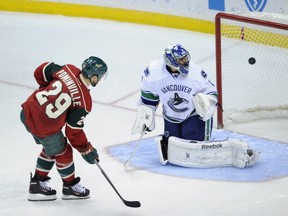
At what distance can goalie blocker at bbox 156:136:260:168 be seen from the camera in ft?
14.8

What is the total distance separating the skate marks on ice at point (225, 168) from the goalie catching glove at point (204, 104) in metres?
0.31

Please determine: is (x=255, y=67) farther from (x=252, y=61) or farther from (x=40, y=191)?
(x=40, y=191)

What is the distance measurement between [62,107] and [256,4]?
3523 millimetres

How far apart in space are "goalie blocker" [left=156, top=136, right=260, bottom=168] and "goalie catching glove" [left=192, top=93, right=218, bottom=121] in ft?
0.55

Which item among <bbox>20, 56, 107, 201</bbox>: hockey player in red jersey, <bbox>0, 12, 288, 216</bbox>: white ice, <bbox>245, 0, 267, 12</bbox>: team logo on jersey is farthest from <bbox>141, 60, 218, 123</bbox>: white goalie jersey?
<bbox>245, 0, 267, 12</bbox>: team logo on jersey

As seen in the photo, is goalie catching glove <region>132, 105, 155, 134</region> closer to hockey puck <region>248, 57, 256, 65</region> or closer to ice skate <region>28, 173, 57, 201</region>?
ice skate <region>28, 173, 57, 201</region>

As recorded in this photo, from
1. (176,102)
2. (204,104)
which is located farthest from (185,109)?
(204,104)

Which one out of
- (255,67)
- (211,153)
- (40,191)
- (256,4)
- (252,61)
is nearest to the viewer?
(40,191)

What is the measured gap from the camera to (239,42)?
18.7ft

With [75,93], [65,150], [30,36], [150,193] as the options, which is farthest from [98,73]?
[30,36]

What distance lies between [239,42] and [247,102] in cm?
42

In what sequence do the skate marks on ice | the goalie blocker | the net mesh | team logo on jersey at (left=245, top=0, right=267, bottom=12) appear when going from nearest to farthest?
the skate marks on ice
the goalie blocker
the net mesh
team logo on jersey at (left=245, top=0, right=267, bottom=12)

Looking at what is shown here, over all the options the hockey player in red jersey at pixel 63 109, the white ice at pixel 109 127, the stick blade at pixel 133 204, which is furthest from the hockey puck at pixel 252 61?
the stick blade at pixel 133 204

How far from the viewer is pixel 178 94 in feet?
14.8
